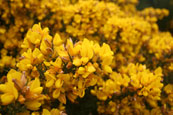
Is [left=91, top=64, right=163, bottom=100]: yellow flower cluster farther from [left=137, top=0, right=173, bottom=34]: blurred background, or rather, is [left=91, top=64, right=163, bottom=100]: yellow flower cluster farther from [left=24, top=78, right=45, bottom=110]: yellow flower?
[left=137, top=0, right=173, bottom=34]: blurred background

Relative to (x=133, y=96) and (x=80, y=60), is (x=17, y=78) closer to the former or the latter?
(x=80, y=60)

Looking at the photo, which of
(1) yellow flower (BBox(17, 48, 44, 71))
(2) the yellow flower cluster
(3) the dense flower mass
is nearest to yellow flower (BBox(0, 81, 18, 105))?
(3) the dense flower mass

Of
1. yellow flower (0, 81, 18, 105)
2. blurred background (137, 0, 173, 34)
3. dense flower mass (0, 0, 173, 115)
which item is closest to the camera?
yellow flower (0, 81, 18, 105)

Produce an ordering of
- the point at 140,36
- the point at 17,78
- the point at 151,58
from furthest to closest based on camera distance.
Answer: the point at 140,36 → the point at 151,58 → the point at 17,78

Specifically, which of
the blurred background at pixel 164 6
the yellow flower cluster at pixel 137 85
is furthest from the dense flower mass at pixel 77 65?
the blurred background at pixel 164 6

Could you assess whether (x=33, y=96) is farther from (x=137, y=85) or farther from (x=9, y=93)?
(x=137, y=85)

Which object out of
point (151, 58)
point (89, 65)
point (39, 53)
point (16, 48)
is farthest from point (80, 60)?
point (151, 58)

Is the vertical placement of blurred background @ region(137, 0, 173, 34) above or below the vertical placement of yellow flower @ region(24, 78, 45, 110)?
below

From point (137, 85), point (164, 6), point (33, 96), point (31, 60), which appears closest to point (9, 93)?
point (33, 96)

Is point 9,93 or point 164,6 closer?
point 9,93
